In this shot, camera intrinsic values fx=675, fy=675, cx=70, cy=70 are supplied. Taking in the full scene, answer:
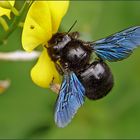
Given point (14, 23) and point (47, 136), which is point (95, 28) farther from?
point (14, 23)

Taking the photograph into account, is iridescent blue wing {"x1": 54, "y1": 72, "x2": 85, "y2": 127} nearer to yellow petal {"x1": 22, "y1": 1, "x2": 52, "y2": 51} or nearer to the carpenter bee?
the carpenter bee

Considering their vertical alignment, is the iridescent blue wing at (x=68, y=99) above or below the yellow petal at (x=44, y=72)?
below

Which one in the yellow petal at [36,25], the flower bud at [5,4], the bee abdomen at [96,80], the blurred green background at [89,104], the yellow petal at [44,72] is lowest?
the blurred green background at [89,104]

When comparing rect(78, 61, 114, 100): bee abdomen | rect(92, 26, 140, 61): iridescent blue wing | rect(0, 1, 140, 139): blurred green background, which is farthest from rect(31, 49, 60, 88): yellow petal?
rect(0, 1, 140, 139): blurred green background

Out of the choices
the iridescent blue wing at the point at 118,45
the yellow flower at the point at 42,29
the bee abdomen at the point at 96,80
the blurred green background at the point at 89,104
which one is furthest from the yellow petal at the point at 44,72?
the blurred green background at the point at 89,104

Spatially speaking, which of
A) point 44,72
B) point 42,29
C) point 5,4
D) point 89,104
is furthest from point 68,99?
point 89,104

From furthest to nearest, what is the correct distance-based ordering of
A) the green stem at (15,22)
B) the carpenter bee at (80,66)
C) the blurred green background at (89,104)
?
the blurred green background at (89,104)
the carpenter bee at (80,66)
the green stem at (15,22)

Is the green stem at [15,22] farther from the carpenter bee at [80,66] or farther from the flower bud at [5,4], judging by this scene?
the carpenter bee at [80,66]

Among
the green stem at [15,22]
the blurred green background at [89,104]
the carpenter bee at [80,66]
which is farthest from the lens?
the blurred green background at [89,104]
